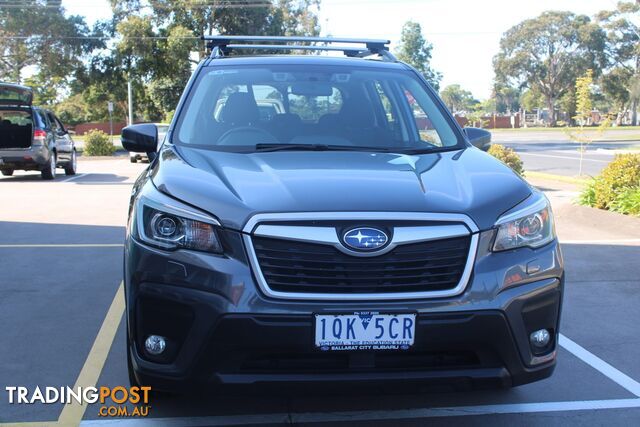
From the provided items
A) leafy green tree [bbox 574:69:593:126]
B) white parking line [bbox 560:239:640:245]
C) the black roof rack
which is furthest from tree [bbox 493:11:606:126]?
the black roof rack

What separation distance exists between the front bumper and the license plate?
0.03m

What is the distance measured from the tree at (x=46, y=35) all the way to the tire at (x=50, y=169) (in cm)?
2102

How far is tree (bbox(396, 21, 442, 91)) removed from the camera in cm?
4303

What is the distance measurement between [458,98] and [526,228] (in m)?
120

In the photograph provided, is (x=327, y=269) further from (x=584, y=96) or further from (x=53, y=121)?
(x=53, y=121)

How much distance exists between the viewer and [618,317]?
565cm

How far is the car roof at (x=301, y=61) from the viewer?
4816mm

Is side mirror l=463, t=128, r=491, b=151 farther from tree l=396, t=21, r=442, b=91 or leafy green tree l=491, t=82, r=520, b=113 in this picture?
leafy green tree l=491, t=82, r=520, b=113

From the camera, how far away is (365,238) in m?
2.99

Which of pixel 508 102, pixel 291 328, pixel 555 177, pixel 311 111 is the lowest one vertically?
pixel 508 102

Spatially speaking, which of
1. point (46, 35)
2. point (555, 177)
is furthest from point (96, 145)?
point (555, 177)

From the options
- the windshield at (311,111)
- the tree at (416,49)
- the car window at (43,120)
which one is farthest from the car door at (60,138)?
the tree at (416,49)

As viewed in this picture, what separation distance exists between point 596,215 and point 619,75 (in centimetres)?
6844

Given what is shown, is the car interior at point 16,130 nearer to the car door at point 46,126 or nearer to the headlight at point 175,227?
the car door at point 46,126
